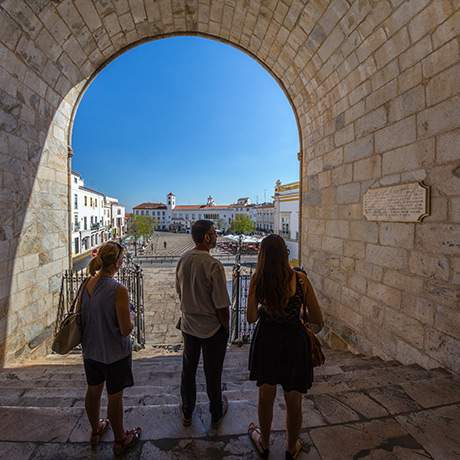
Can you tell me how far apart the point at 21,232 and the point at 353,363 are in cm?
413

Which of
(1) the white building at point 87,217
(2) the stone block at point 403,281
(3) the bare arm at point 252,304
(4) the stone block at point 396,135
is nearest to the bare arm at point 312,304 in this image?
(3) the bare arm at point 252,304

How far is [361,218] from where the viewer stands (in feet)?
10.5

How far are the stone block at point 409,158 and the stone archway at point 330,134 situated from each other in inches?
0.5

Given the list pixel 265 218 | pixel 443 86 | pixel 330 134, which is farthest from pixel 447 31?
pixel 265 218

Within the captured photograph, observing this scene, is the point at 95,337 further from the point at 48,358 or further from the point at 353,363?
the point at 48,358

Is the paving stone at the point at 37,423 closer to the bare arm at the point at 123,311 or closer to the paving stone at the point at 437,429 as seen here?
the bare arm at the point at 123,311

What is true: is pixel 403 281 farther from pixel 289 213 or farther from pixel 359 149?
pixel 289 213

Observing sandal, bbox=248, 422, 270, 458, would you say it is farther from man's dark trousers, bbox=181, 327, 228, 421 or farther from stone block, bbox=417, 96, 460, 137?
stone block, bbox=417, 96, 460, 137

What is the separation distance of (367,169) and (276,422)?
2689mm

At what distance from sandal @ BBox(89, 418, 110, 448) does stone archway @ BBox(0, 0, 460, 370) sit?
7.44ft

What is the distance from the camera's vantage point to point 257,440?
1420 millimetres

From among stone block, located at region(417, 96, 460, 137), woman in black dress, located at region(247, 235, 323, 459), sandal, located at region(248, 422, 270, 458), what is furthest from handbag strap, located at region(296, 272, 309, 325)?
stone block, located at region(417, 96, 460, 137)

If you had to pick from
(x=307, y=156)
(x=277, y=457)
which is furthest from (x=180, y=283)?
(x=307, y=156)

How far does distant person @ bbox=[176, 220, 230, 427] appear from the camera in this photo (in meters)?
1.68
